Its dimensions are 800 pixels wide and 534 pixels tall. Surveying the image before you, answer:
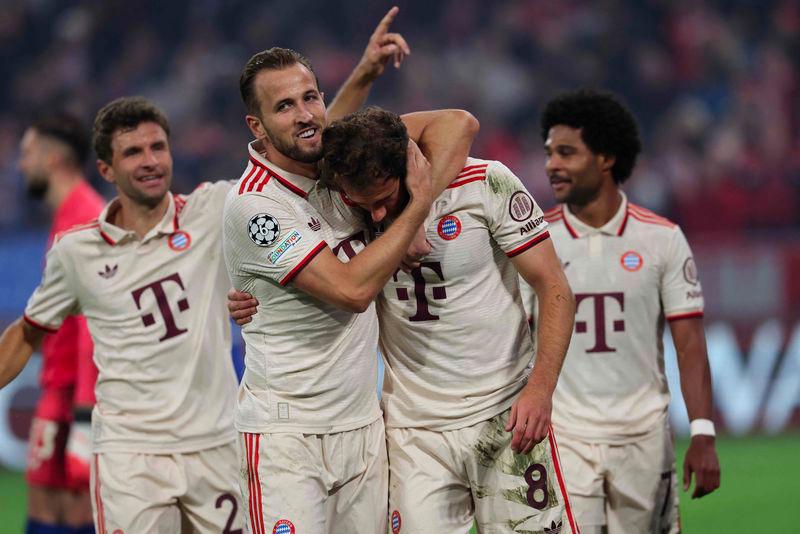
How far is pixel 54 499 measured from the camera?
6.48 meters

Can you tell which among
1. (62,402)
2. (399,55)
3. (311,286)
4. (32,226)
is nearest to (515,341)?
(311,286)

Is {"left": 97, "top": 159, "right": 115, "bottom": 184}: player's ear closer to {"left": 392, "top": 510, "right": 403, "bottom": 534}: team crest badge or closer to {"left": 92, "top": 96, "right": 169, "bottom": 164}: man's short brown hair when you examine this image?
{"left": 92, "top": 96, "right": 169, "bottom": 164}: man's short brown hair

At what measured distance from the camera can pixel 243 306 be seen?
4.16 m

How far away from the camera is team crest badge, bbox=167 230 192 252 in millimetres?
5023

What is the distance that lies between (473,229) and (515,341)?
45 cm

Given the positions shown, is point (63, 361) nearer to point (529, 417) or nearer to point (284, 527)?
point (284, 527)

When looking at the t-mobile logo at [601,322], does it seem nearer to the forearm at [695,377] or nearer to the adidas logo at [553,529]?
the forearm at [695,377]

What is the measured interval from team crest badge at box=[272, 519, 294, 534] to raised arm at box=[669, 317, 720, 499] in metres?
1.82

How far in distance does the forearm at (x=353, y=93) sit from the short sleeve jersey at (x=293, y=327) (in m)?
0.89

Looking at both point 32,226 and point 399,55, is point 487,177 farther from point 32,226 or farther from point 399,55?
point 32,226

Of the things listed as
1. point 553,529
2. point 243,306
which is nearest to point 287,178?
point 243,306

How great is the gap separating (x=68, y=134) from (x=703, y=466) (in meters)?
4.14

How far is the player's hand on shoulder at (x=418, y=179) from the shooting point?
154 inches

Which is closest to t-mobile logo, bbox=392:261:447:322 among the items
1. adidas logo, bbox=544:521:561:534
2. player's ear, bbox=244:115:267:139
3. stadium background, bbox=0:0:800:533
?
player's ear, bbox=244:115:267:139
